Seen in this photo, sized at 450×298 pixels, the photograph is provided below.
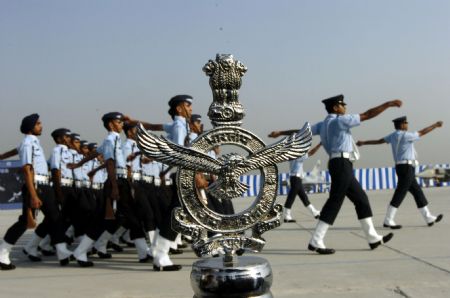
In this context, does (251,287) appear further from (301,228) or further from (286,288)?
(301,228)

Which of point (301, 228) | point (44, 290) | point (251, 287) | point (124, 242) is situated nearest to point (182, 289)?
point (44, 290)

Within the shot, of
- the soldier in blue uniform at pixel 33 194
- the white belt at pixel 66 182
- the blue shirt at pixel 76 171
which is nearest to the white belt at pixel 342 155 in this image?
the soldier in blue uniform at pixel 33 194

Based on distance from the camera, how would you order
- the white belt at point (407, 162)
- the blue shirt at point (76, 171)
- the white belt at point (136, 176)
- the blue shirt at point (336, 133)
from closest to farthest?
the blue shirt at point (336, 133) < the white belt at point (136, 176) < the blue shirt at point (76, 171) < the white belt at point (407, 162)

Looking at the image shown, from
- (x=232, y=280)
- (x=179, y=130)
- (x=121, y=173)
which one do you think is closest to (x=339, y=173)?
(x=179, y=130)

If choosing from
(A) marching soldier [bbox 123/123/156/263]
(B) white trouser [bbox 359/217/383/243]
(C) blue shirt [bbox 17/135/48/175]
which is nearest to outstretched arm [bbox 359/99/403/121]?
(B) white trouser [bbox 359/217/383/243]

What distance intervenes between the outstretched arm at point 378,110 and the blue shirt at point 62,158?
4.16 m

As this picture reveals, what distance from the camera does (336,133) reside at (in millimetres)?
6801

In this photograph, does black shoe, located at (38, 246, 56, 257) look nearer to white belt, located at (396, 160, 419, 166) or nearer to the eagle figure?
white belt, located at (396, 160, 419, 166)

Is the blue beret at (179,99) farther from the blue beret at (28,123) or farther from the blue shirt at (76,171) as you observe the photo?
the blue shirt at (76,171)

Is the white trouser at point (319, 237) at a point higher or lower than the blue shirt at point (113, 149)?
lower

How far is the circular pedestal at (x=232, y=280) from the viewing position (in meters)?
2.24

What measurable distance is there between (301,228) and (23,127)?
5584 mm

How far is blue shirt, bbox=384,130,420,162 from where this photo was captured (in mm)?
9734

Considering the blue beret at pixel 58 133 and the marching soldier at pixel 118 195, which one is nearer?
the marching soldier at pixel 118 195
